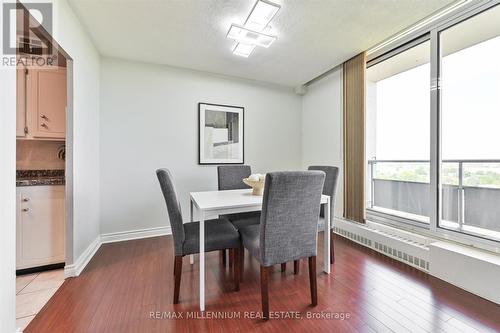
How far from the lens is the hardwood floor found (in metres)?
1.38

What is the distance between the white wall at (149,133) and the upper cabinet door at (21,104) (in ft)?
2.47

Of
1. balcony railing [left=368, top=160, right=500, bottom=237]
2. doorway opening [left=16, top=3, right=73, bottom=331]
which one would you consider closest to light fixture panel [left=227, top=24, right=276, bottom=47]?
doorway opening [left=16, top=3, right=73, bottom=331]

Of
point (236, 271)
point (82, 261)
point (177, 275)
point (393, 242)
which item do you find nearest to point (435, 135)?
point (393, 242)

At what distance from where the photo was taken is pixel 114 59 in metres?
2.81

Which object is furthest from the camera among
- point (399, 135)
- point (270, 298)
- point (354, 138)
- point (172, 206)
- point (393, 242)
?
point (399, 135)

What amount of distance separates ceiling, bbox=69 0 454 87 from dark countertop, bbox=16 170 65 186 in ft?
5.20

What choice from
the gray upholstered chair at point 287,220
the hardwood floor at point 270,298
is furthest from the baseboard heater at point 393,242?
the gray upholstered chair at point 287,220

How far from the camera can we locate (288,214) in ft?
4.76

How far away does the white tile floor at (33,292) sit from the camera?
1.47 meters

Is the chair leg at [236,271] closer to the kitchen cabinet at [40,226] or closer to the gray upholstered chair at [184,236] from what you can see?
the gray upholstered chair at [184,236]

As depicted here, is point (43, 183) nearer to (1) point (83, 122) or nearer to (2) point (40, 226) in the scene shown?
(2) point (40, 226)

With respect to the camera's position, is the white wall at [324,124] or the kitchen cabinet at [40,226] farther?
the white wall at [324,124]

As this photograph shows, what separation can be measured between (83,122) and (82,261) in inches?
55.8

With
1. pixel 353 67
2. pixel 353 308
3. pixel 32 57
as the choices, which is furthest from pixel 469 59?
pixel 32 57
